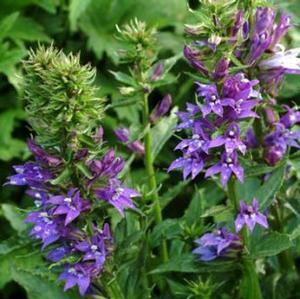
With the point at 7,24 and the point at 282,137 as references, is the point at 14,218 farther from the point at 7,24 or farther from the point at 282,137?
the point at 282,137

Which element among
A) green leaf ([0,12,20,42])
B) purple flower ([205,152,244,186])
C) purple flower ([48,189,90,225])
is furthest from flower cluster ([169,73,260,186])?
green leaf ([0,12,20,42])

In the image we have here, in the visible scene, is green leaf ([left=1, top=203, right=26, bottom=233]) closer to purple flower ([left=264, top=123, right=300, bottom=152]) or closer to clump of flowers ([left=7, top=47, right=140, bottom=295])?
clump of flowers ([left=7, top=47, right=140, bottom=295])

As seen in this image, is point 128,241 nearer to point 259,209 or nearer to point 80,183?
point 80,183

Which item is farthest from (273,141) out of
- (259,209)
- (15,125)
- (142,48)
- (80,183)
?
(15,125)

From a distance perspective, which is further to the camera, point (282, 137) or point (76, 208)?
point (282, 137)

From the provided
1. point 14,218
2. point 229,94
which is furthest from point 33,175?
point 14,218
